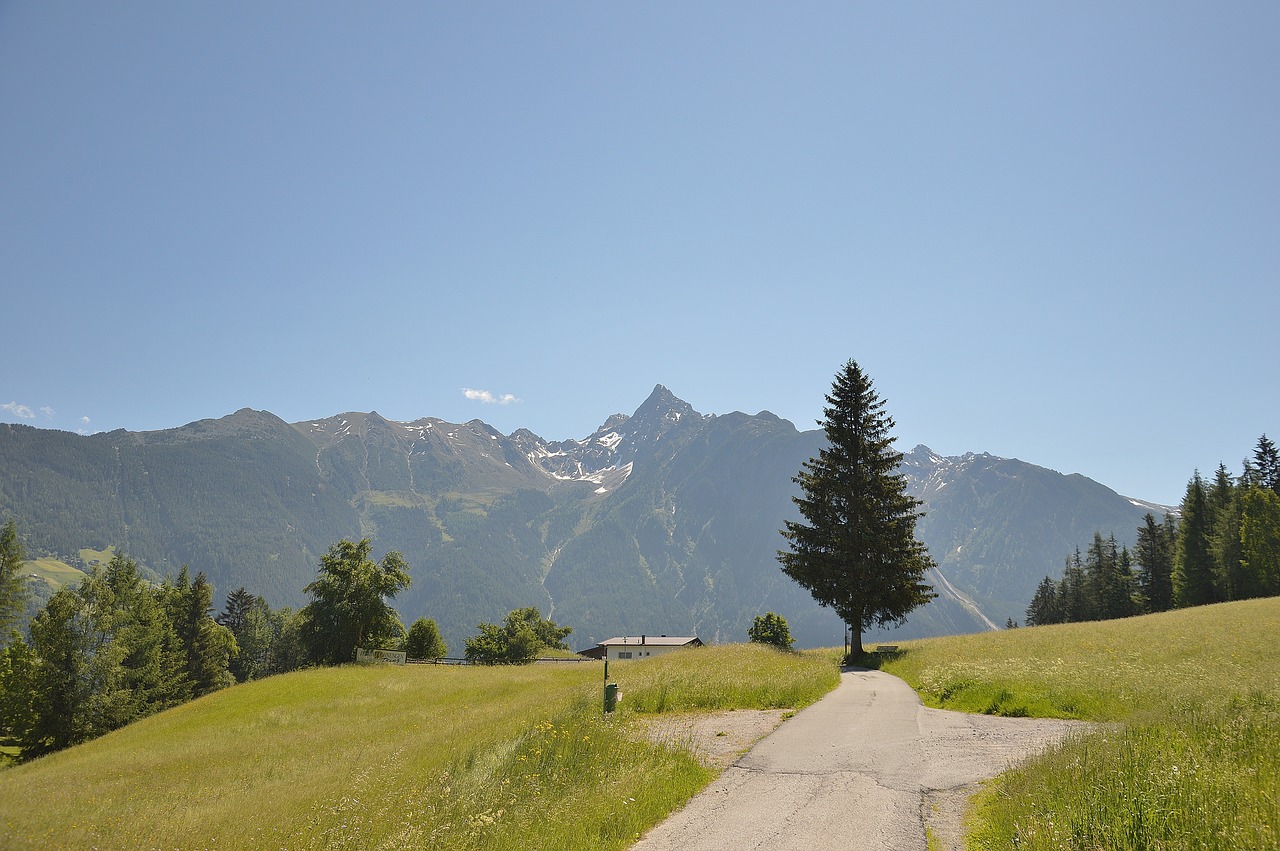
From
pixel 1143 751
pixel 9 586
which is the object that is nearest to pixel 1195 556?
pixel 1143 751

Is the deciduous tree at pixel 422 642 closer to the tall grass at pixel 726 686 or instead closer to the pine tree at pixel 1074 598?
the tall grass at pixel 726 686

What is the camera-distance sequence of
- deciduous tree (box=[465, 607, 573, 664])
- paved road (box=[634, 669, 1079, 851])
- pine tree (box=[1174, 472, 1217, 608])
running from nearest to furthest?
paved road (box=[634, 669, 1079, 851]) < pine tree (box=[1174, 472, 1217, 608]) < deciduous tree (box=[465, 607, 573, 664])

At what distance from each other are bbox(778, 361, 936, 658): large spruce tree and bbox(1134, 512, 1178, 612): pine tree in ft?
208

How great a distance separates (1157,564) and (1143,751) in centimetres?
9573

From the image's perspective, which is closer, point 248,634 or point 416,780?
point 416,780

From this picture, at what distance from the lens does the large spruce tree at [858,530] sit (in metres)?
36.7

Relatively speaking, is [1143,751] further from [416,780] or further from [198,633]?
[198,633]

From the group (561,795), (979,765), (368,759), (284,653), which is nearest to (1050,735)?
(979,765)

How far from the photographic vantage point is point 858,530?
3728 centimetres

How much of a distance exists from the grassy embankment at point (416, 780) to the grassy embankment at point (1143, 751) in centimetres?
509

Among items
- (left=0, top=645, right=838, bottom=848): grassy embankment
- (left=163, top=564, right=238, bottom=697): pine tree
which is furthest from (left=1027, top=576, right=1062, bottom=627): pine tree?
(left=163, top=564, right=238, bottom=697): pine tree

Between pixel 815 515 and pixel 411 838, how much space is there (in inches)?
1284

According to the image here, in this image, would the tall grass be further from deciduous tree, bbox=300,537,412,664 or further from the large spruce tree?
deciduous tree, bbox=300,537,412,664

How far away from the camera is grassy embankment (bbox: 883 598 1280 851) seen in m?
6.93
